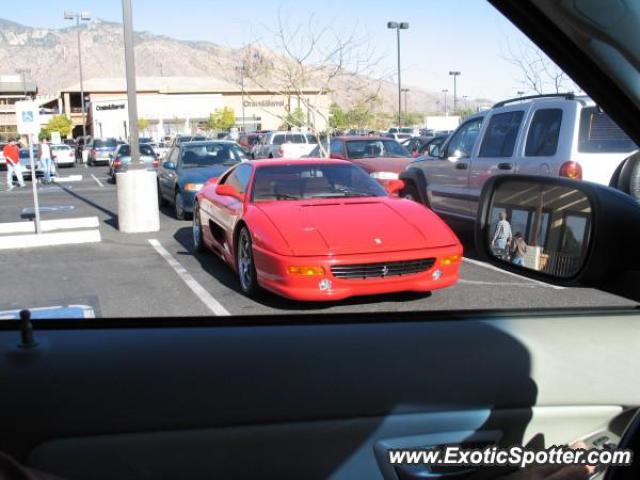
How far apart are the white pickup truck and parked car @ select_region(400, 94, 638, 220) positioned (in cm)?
1258

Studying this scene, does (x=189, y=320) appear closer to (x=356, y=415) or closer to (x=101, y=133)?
(x=356, y=415)

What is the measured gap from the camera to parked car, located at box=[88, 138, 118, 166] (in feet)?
118

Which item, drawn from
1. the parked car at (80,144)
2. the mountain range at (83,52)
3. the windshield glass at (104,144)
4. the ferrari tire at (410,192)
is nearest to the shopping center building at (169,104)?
the parked car at (80,144)

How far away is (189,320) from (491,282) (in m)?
4.45

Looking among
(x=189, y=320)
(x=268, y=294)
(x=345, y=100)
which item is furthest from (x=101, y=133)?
(x=189, y=320)

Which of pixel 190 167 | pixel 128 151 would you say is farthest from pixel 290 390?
pixel 128 151

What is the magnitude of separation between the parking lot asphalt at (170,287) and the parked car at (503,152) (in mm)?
1059

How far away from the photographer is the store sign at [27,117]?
1069 cm

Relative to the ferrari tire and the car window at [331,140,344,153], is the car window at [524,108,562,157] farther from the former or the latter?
the car window at [331,140,344,153]

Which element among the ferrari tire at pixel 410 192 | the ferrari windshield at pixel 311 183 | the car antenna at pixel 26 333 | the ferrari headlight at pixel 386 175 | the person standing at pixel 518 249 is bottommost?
the ferrari tire at pixel 410 192

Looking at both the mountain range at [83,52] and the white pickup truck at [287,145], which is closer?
the mountain range at [83,52]

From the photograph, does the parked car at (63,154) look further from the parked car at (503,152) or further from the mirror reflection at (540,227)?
the mirror reflection at (540,227)

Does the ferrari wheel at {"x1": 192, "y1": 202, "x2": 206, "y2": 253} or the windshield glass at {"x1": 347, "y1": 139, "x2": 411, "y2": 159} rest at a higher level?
the windshield glass at {"x1": 347, "y1": 139, "x2": 411, "y2": 159}

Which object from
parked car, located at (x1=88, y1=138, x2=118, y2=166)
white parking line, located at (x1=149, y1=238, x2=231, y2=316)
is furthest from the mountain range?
parked car, located at (x1=88, y1=138, x2=118, y2=166)
